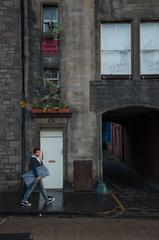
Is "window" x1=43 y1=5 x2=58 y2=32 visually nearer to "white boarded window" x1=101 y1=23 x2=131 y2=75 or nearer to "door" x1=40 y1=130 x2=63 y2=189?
"white boarded window" x1=101 y1=23 x2=131 y2=75

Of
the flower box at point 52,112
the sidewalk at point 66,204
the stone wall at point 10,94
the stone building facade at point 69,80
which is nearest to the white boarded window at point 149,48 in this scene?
the stone building facade at point 69,80

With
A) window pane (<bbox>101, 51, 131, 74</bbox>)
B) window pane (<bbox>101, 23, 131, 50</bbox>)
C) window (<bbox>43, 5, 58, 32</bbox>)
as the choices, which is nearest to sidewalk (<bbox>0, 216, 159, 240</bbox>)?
window pane (<bbox>101, 51, 131, 74</bbox>)

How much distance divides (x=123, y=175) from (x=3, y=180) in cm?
1129

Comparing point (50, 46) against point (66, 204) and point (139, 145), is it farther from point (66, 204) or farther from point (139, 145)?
point (139, 145)

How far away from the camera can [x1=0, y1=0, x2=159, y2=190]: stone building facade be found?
2103cm

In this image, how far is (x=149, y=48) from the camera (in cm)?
2162

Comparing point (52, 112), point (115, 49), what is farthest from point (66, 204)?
point (115, 49)

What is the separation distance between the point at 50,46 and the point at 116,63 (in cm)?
277

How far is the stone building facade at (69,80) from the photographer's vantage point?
21.0m

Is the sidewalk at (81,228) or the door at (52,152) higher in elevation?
the door at (52,152)

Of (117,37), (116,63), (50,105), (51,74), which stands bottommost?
(50,105)

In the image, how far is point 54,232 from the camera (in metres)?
11.6

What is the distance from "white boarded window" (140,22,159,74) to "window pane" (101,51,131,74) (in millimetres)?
572

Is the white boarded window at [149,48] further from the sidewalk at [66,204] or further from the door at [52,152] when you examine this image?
the sidewalk at [66,204]
